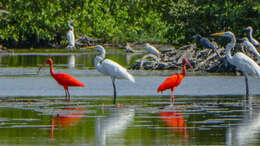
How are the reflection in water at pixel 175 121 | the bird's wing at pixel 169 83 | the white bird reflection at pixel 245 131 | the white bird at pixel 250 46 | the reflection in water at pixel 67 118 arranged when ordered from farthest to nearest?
1. the white bird at pixel 250 46
2. the bird's wing at pixel 169 83
3. the reflection in water at pixel 67 118
4. the reflection in water at pixel 175 121
5. the white bird reflection at pixel 245 131

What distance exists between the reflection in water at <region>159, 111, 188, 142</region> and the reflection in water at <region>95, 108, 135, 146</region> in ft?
1.87

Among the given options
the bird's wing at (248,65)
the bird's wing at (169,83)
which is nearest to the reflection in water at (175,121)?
the bird's wing at (169,83)

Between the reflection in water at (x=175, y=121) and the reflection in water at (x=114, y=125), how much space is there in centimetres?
57

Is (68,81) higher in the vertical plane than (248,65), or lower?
lower

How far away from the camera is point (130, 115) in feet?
44.9

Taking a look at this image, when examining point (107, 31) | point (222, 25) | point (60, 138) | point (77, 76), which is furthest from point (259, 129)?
point (107, 31)

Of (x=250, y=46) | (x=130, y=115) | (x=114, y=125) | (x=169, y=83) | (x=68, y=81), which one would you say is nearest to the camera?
(x=114, y=125)

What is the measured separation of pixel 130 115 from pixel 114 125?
1.50 metres

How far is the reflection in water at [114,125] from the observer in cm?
1080

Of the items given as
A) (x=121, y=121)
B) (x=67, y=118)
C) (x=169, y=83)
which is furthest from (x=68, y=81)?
(x=121, y=121)

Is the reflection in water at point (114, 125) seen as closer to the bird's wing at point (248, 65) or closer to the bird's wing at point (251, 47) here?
the bird's wing at point (248, 65)

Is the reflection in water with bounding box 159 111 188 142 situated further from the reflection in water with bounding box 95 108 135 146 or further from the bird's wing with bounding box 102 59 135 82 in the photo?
the bird's wing with bounding box 102 59 135 82

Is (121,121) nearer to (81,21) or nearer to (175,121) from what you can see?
(175,121)

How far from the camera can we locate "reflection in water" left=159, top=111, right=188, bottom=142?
11.3 metres
